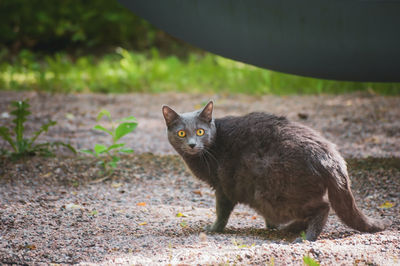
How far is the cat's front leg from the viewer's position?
2824 millimetres

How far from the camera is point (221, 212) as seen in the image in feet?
9.32

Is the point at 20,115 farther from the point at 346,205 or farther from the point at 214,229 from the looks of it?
the point at 346,205

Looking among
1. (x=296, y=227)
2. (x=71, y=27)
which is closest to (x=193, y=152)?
(x=296, y=227)

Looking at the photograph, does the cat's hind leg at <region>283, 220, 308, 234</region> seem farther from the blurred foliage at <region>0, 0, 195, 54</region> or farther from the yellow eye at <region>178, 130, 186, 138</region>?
the blurred foliage at <region>0, 0, 195, 54</region>

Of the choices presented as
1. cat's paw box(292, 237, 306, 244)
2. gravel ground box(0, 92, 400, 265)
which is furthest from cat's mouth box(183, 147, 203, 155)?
cat's paw box(292, 237, 306, 244)

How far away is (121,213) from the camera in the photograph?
3031 mm

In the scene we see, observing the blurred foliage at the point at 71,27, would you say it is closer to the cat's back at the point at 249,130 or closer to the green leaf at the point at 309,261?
the cat's back at the point at 249,130

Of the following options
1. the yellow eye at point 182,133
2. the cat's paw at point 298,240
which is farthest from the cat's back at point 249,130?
the cat's paw at point 298,240

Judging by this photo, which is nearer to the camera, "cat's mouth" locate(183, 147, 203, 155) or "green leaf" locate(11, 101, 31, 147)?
"cat's mouth" locate(183, 147, 203, 155)

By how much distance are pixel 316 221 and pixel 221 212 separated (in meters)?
0.58

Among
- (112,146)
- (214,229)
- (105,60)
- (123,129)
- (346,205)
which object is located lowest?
(214,229)

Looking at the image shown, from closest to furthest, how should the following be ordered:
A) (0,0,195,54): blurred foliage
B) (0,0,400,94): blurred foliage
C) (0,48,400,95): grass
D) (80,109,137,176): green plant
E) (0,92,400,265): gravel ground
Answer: (0,92,400,265): gravel ground
(80,109,137,176): green plant
(0,48,400,95): grass
(0,0,400,94): blurred foliage
(0,0,195,54): blurred foliage

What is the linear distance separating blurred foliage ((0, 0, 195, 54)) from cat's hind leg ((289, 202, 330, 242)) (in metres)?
7.81

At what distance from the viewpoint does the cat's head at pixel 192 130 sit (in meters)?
2.85
